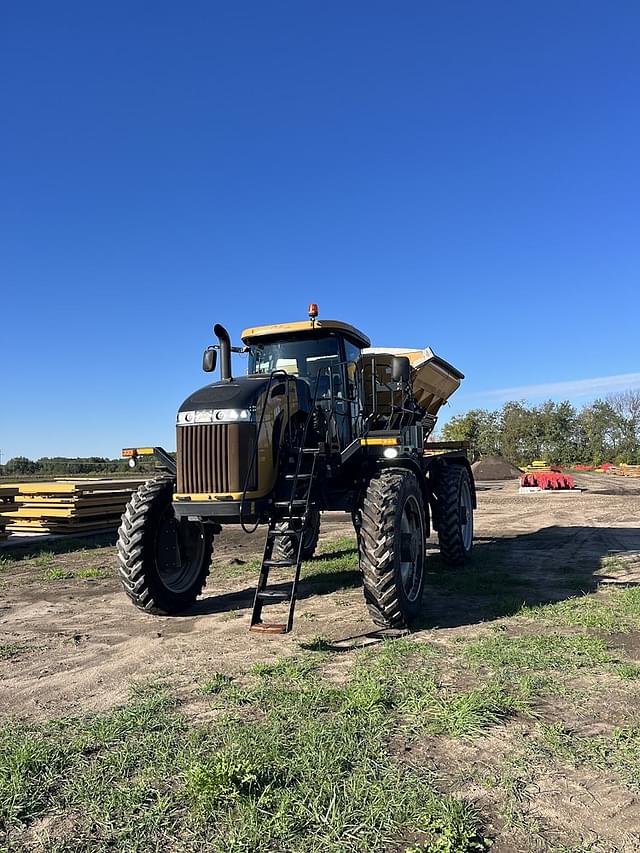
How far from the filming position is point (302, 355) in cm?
787

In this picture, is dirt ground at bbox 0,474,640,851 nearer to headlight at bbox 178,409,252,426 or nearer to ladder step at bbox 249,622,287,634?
ladder step at bbox 249,622,287,634

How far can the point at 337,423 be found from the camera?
25.3 ft

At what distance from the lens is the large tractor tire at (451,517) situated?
9.24 m

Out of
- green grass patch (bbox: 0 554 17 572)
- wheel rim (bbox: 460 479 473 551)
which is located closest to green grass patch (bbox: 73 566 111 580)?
green grass patch (bbox: 0 554 17 572)

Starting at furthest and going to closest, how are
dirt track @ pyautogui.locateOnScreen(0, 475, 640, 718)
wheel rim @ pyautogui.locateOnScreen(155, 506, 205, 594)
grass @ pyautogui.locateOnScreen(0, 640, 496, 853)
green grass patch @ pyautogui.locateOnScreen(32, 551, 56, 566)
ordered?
green grass patch @ pyautogui.locateOnScreen(32, 551, 56, 566) < wheel rim @ pyautogui.locateOnScreen(155, 506, 205, 594) < dirt track @ pyautogui.locateOnScreen(0, 475, 640, 718) < grass @ pyautogui.locateOnScreen(0, 640, 496, 853)

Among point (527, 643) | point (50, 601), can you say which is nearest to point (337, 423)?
point (527, 643)

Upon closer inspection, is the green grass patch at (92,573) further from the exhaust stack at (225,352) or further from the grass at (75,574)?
the exhaust stack at (225,352)

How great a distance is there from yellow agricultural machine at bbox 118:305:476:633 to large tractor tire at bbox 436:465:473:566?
0.84m

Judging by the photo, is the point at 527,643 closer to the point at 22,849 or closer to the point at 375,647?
the point at 375,647

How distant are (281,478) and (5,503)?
8.61m

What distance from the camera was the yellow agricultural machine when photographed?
6.12 metres

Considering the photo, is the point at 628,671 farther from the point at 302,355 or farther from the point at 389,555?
the point at 302,355

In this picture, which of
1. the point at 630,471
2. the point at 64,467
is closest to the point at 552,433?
the point at 630,471

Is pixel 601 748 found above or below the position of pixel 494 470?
below
